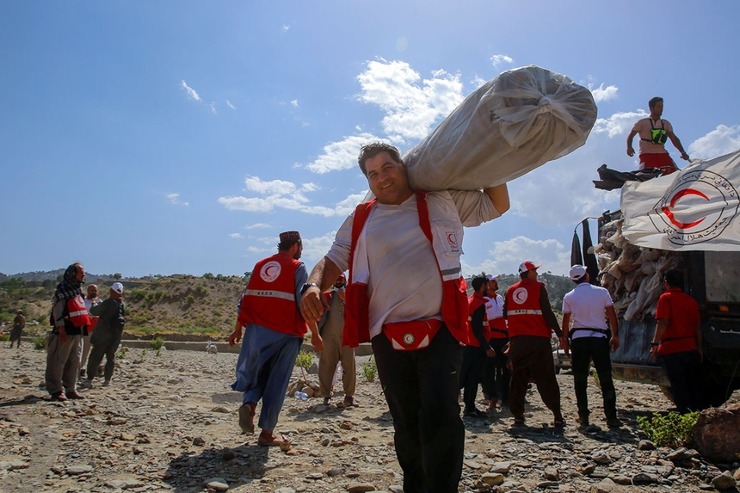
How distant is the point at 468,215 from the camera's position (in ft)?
9.71

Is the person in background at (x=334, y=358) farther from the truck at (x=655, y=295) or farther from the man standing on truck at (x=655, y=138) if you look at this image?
the man standing on truck at (x=655, y=138)

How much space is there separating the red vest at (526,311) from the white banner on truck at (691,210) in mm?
1209

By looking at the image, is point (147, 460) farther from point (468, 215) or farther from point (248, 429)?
point (468, 215)

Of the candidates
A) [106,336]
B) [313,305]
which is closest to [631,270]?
[313,305]

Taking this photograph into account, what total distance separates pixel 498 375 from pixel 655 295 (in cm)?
275

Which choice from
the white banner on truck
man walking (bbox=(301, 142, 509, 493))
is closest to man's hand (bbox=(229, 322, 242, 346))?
man walking (bbox=(301, 142, 509, 493))

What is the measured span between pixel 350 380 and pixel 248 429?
2835 millimetres

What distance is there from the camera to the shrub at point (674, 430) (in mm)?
4457

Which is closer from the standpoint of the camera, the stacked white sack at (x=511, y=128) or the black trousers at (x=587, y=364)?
the stacked white sack at (x=511, y=128)

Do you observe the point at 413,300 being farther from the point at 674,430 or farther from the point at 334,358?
the point at 334,358

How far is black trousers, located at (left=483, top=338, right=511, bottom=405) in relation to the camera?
761 centimetres

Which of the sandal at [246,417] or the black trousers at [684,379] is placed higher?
the black trousers at [684,379]

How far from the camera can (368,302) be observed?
283 cm

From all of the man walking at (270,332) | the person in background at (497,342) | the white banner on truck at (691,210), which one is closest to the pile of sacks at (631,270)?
the white banner on truck at (691,210)
